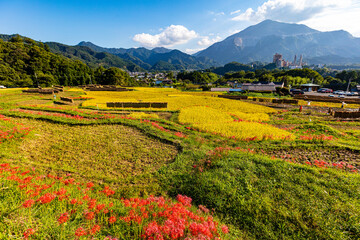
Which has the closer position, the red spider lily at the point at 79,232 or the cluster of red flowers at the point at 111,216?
the red spider lily at the point at 79,232

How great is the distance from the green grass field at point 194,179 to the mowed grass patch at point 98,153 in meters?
0.05

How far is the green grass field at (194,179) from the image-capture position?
12.7ft

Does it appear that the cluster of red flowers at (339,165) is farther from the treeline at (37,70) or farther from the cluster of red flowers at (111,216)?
the treeline at (37,70)

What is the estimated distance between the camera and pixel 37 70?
70.9 m

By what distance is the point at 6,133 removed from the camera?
912 centimetres

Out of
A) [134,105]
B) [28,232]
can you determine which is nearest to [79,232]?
[28,232]

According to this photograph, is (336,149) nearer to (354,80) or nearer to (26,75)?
(26,75)

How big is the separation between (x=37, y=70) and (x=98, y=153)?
305 ft

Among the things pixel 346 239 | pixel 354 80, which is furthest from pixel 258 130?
pixel 354 80

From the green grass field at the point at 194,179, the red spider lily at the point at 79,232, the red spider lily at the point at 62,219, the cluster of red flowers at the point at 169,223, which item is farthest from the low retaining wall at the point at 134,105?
the red spider lily at the point at 79,232

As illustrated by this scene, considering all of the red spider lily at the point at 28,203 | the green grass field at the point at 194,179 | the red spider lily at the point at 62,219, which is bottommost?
the green grass field at the point at 194,179

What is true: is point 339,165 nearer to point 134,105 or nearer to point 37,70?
point 134,105

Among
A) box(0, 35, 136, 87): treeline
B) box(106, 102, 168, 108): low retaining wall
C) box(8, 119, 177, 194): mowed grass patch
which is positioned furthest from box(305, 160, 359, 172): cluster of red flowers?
box(0, 35, 136, 87): treeline

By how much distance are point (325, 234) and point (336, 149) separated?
10.2 metres
